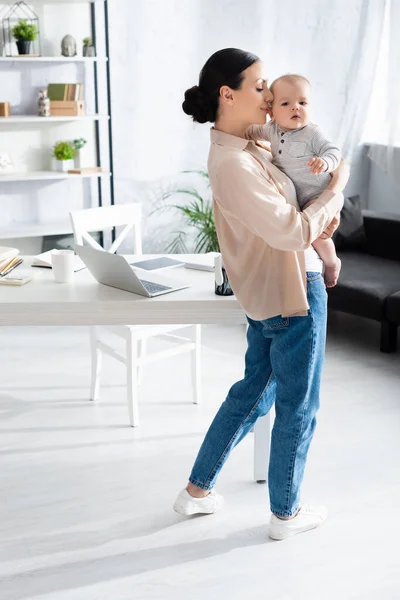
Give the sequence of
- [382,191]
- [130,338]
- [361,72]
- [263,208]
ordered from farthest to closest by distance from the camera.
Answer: [382,191], [361,72], [130,338], [263,208]

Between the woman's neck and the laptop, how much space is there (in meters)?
0.54

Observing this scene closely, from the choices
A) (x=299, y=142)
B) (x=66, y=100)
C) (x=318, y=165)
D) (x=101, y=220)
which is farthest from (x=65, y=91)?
(x=318, y=165)

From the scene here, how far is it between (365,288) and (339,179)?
6.51 feet

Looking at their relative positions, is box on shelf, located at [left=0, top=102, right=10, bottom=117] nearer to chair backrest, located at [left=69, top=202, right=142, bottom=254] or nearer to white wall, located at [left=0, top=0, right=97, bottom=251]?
white wall, located at [left=0, top=0, right=97, bottom=251]

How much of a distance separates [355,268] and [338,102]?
1.51m

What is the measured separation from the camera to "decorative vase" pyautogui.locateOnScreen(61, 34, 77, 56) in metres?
4.50

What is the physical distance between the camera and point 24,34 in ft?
14.4

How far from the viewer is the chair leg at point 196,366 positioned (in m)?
3.35

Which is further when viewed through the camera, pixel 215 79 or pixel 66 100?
pixel 66 100

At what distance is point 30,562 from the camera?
232 centimetres

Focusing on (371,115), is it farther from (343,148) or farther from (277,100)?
(277,100)

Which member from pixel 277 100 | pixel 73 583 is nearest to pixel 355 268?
pixel 277 100

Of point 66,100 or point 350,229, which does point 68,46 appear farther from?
point 350,229

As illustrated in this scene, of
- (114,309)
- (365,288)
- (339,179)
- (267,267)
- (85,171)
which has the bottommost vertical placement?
Result: (365,288)
